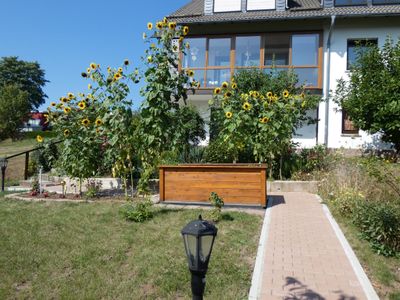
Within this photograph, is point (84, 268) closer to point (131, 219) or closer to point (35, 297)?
point (35, 297)

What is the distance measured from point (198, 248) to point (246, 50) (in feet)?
57.5

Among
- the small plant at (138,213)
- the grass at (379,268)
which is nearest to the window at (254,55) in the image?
the small plant at (138,213)

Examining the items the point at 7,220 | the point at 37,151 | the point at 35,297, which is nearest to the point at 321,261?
the point at 35,297

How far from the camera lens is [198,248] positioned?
2.63 meters

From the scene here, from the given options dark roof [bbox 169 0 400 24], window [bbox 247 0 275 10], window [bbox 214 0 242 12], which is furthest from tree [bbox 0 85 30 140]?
window [bbox 247 0 275 10]

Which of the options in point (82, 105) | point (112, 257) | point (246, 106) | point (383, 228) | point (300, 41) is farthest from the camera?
point (300, 41)

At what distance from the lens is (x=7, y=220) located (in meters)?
6.79

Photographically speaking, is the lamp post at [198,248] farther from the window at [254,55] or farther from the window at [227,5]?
the window at [227,5]

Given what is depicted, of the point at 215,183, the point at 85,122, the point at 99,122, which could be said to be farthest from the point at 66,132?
the point at 215,183

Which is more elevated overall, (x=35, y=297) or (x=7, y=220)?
(x=7, y=220)

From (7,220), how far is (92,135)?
2913 millimetres

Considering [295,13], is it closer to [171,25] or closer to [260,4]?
[260,4]

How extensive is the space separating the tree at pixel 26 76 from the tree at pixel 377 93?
184 feet

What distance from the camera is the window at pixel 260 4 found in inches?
742
